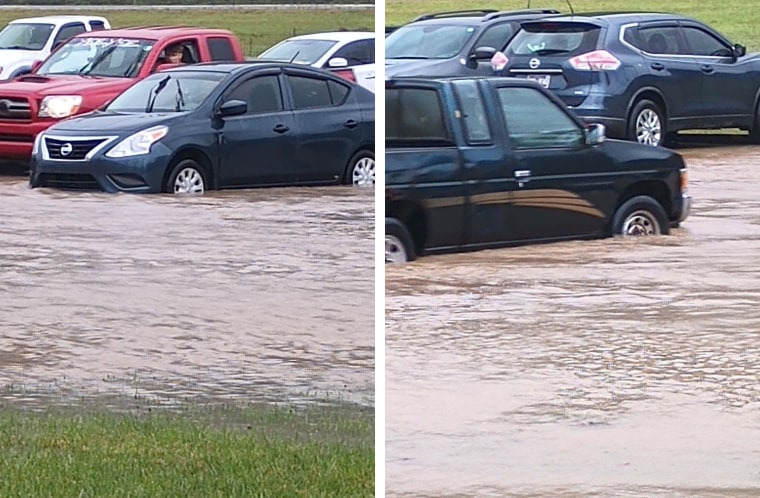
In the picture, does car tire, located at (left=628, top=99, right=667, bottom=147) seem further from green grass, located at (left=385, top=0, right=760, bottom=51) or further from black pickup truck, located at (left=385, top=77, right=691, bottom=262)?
green grass, located at (left=385, top=0, right=760, bottom=51)

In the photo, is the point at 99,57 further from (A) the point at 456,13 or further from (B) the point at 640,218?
(B) the point at 640,218

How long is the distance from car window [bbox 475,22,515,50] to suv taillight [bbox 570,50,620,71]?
0.35 m

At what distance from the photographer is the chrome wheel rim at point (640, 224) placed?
6.94 metres

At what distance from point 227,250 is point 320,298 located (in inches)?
29.5

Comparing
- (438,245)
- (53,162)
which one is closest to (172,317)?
(53,162)

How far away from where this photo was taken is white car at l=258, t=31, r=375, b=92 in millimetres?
9055

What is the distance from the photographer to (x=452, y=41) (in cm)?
687

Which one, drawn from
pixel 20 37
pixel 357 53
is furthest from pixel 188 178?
pixel 20 37

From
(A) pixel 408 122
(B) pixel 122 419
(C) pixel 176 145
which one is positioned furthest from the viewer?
(C) pixel 176 145

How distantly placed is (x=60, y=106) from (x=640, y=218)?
220 inches

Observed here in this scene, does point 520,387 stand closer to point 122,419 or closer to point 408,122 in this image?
point 408,122

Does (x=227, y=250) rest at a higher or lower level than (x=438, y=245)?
lower

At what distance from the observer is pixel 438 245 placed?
6.82 meters

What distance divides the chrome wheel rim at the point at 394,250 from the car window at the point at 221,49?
3.16 metres
